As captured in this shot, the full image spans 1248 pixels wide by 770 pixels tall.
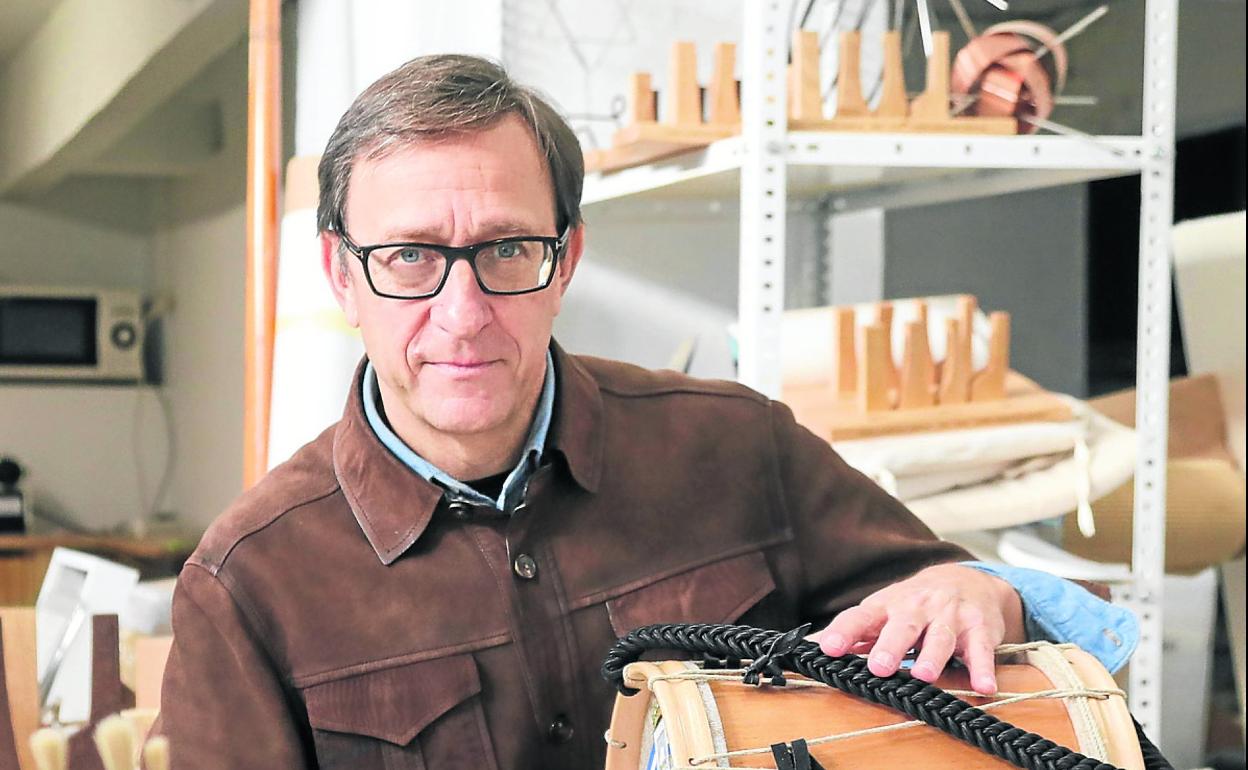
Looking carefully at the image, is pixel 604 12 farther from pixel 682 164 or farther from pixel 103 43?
pixel 103 43

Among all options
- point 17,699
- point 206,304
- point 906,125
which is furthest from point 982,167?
point 17,699

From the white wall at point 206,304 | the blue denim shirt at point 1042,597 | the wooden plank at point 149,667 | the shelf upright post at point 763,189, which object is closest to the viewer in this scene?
the blue denim shirt at point 1042,597

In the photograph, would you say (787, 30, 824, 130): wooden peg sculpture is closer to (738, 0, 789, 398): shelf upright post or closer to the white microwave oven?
(738, 0, 789, 398): shelf upright post

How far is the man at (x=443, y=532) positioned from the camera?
3.62 ft

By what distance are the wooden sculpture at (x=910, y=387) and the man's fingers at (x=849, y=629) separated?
0.65 meters

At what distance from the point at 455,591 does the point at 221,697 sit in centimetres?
21

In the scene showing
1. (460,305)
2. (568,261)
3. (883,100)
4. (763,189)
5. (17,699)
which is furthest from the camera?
(883,100)

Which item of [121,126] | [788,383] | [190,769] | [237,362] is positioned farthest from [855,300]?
[190,769]

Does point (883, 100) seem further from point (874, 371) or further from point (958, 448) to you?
point (958, 448)

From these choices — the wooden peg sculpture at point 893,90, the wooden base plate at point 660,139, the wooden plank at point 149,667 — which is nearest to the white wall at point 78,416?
the wooden plank at point 149,667

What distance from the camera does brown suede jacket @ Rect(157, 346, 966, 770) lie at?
3.59 feet

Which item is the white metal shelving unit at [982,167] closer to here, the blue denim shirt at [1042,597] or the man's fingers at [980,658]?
the blue denim shirt at [1042,597]

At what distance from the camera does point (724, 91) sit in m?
1.69

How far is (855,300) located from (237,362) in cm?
105
